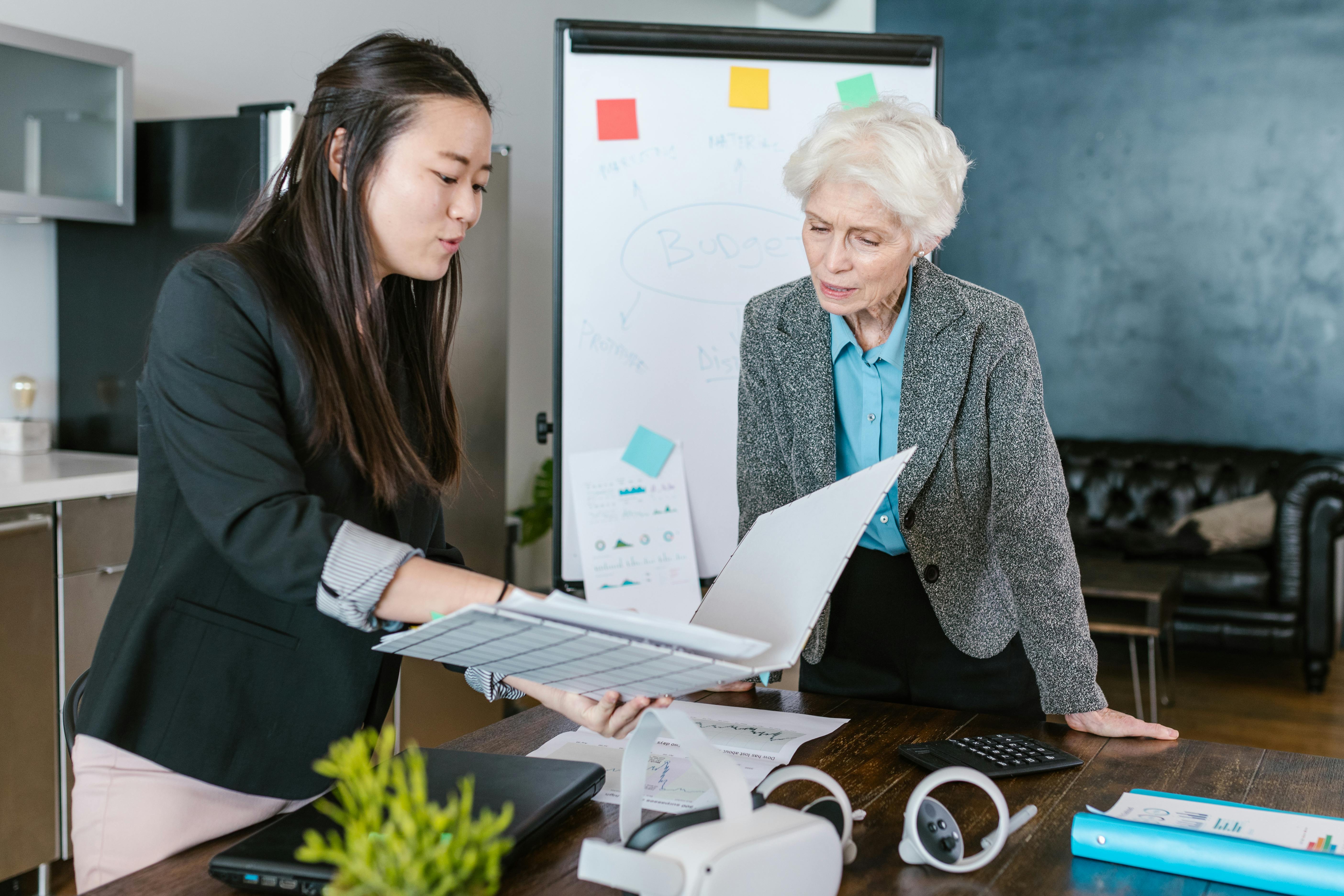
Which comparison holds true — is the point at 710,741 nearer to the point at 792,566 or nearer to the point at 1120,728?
the point at 792,566

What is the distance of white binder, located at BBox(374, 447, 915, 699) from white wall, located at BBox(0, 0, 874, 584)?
230 cm

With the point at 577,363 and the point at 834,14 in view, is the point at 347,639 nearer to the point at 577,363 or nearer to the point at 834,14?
the point at 577,363

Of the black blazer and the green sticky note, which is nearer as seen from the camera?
the black blazer

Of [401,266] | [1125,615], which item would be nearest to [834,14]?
[1125,615]

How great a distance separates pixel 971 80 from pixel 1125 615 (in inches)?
118

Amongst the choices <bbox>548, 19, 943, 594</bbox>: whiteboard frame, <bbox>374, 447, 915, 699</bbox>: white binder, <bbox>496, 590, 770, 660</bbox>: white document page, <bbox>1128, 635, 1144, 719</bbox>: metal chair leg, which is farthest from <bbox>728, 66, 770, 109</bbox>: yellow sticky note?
<bbox>1128, 635, 1144, 719</bbox>: metal chair leg

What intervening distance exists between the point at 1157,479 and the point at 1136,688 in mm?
1509

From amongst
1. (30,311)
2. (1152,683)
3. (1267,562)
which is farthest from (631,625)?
(1267,562)

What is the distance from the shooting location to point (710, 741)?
102cm

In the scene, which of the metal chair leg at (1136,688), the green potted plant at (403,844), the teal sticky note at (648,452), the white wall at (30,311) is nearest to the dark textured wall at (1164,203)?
the metal chair leg at (1136,688)

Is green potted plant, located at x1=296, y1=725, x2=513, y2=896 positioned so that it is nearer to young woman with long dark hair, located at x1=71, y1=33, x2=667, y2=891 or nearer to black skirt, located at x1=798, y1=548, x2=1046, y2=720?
young woman with long dark hair, located at x1=71, y1=33, x2=667, y2=891

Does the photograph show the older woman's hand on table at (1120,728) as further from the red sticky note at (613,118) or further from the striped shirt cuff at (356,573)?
the red sticky note at (613,118)

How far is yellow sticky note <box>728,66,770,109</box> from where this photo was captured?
2.39 metres

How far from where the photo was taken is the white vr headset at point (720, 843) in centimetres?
72
